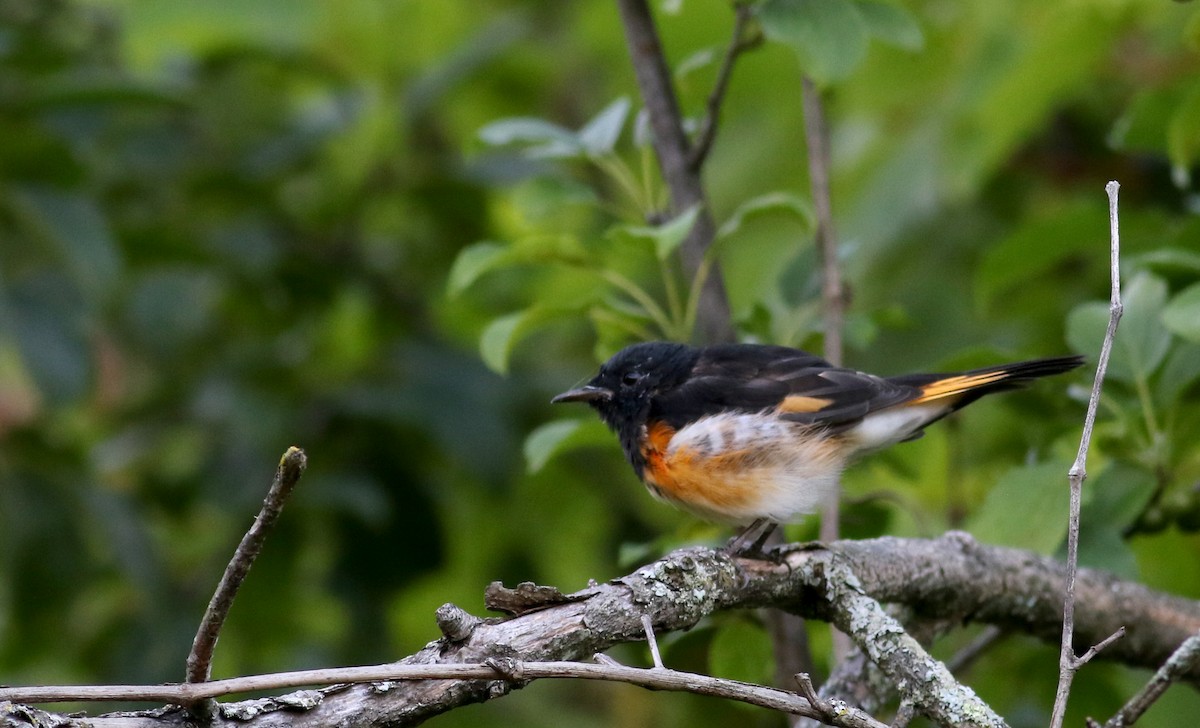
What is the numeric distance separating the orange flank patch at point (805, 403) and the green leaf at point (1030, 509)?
50 cm

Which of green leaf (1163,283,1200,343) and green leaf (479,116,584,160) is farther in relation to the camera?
green leaf (479,116,584,160)

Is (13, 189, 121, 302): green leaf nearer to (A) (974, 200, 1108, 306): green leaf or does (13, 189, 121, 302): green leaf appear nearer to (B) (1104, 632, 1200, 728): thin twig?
(A) (974, 200, 1108, 306): green leaf

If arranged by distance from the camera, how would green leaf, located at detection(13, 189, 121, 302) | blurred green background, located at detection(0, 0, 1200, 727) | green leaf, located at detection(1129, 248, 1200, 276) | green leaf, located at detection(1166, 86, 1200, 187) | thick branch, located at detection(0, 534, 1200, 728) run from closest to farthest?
thick branch, located at detection(0, 534, 1200, 728) → green leaf, located at detection(1129, 248, 1200, 276) → green leaf, located at detection(1166, 86, 1200, 187) → blurred green background, located at detection(0, 0, 1200, 727) → green leaf, located at detection(13, 189, 121, 302)

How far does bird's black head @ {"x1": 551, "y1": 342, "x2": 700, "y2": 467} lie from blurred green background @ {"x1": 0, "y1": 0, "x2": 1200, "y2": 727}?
0.18 metres

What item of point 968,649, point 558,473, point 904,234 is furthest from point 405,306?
point 968,649

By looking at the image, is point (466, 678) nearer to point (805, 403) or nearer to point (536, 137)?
point (805, 403)

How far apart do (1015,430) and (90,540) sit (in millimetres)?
3727

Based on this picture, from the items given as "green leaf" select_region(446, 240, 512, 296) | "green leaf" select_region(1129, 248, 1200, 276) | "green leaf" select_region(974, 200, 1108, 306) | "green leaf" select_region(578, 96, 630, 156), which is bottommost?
"green leaf" select_region(1129, 248, 1200, 276)

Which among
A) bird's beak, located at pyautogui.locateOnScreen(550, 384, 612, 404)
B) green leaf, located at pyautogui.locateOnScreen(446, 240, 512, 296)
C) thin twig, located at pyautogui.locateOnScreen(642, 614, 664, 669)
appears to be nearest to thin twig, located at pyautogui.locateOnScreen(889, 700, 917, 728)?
thin twig, located at pyautogui.locateOnScreen(642, 614, 664, 669)

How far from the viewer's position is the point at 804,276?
3.65 metres

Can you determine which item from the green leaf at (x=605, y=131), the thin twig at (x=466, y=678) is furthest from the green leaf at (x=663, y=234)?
the thin twig at (x=466, y=678)

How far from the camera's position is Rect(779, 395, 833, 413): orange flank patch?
3.38m

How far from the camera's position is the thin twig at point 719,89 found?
3150mm

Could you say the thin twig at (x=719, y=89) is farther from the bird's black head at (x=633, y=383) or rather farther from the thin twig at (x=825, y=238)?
the bird's black head at (x=633, y=383)
